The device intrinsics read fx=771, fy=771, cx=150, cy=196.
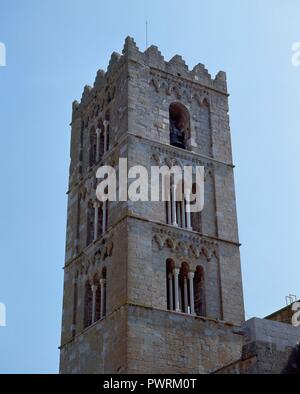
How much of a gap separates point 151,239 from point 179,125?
628cm

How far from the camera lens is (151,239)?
25703 millimetres

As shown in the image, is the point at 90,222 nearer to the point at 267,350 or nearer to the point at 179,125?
the point at 179,125

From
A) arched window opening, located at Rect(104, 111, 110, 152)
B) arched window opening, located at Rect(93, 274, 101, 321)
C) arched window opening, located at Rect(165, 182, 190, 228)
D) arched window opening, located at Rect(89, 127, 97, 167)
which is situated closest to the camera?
arched window opening, located at Rect(93, 274, 101, 321)

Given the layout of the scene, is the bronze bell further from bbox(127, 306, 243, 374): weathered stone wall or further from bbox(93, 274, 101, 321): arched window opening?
bbox(127, 306, 243, 374): weathered stone wall

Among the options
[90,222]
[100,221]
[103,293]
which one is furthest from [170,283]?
[90,222]

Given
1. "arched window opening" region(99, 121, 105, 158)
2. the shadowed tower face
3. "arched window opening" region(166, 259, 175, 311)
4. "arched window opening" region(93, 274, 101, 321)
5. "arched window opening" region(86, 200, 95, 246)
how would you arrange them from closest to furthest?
the shadowed tower face < "arched window opening" region(166, 259, 175, 311) < "arched window opening" region(93, 274, 101, 321) < "arched window opening" region(86, 200, 95, 246) < "arched window opening" region(99, 121, 105, 158)

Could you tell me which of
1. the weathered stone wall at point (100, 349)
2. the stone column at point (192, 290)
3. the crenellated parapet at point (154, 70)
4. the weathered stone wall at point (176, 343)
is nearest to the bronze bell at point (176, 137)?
the crenellated parapet at point (154, 70)

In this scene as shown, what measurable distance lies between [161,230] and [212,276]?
2.43 meters

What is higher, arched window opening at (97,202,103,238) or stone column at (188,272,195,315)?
arched window opening at (97,202,103,238)

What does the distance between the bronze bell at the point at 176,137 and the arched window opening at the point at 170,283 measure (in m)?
5.32

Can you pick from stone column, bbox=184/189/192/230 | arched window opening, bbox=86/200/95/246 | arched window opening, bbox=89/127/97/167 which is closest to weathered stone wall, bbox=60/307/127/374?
arched window opening, bbox=86/200/95/246

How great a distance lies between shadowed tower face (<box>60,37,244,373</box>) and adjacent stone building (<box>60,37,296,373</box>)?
40 millimetres

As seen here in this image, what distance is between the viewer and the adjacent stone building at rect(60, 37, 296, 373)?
958 inches
